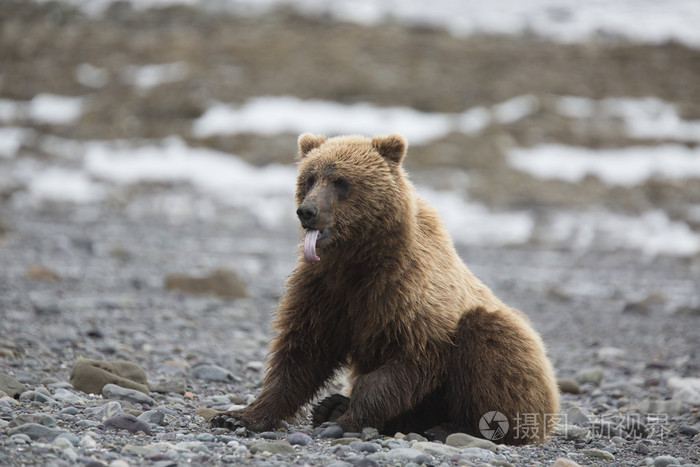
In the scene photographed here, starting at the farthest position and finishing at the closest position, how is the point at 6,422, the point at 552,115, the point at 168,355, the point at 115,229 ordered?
the point at 552,115, the point at 115,229, the point at 168,355, the point at 6,422

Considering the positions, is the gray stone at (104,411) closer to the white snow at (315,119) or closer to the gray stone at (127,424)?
the gray stone at (127,424)

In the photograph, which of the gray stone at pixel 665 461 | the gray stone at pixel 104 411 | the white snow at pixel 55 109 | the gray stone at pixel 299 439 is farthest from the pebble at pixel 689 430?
the white snow at pixel 55 109

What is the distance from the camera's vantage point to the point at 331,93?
114ft

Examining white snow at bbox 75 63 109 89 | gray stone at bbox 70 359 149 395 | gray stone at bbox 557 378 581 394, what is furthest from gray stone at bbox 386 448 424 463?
white snow at bbox 75 63 109 89

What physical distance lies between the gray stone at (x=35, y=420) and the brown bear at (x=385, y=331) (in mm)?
957

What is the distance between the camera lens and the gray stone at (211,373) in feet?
19.9

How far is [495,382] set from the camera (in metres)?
4.62

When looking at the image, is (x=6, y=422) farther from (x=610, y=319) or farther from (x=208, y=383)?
(x=610, y=319)

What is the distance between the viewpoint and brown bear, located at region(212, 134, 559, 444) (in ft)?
14.7

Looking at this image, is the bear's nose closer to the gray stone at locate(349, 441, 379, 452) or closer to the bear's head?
the bear's head

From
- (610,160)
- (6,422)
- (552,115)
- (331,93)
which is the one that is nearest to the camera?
(6,422)

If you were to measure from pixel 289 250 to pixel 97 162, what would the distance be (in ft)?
49.7

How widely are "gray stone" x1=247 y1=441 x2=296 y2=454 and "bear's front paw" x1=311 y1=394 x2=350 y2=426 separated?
2.92ft

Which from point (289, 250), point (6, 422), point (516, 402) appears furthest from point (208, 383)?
point (289, 250)
